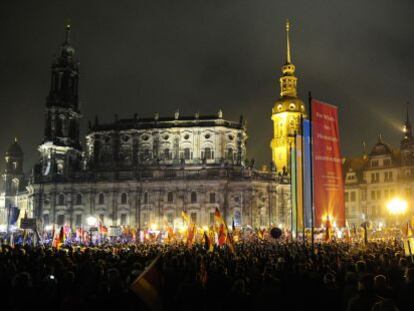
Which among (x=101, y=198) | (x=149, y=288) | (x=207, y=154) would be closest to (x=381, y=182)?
(x=207, y=154)

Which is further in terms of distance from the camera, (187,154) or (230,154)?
(187,154)

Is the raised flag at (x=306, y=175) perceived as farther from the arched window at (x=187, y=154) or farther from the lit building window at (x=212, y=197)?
the arched window at (x=187, y=154)

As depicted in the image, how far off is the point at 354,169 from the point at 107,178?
155 ft

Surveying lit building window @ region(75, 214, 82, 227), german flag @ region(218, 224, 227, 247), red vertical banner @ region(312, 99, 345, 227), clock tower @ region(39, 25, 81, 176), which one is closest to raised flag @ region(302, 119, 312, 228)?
red vertical banner @ region(312, 99, 345, 227)

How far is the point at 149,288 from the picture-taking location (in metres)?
7.88

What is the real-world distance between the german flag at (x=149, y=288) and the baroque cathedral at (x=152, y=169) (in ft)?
233

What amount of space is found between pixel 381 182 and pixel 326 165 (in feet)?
221

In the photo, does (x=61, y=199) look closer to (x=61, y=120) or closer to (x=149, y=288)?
(x=61, y=120)

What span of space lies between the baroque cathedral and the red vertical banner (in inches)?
2302

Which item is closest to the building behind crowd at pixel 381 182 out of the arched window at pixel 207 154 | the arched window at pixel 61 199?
Result: the arched window at pixel 207 154

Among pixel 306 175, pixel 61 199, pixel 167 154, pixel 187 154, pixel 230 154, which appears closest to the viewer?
pixel 306 175

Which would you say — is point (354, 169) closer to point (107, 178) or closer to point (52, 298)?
point (107, 178)

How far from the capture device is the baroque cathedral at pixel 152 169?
80.9m

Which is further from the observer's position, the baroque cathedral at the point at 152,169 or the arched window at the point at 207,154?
the arched window at the point at 207,154
